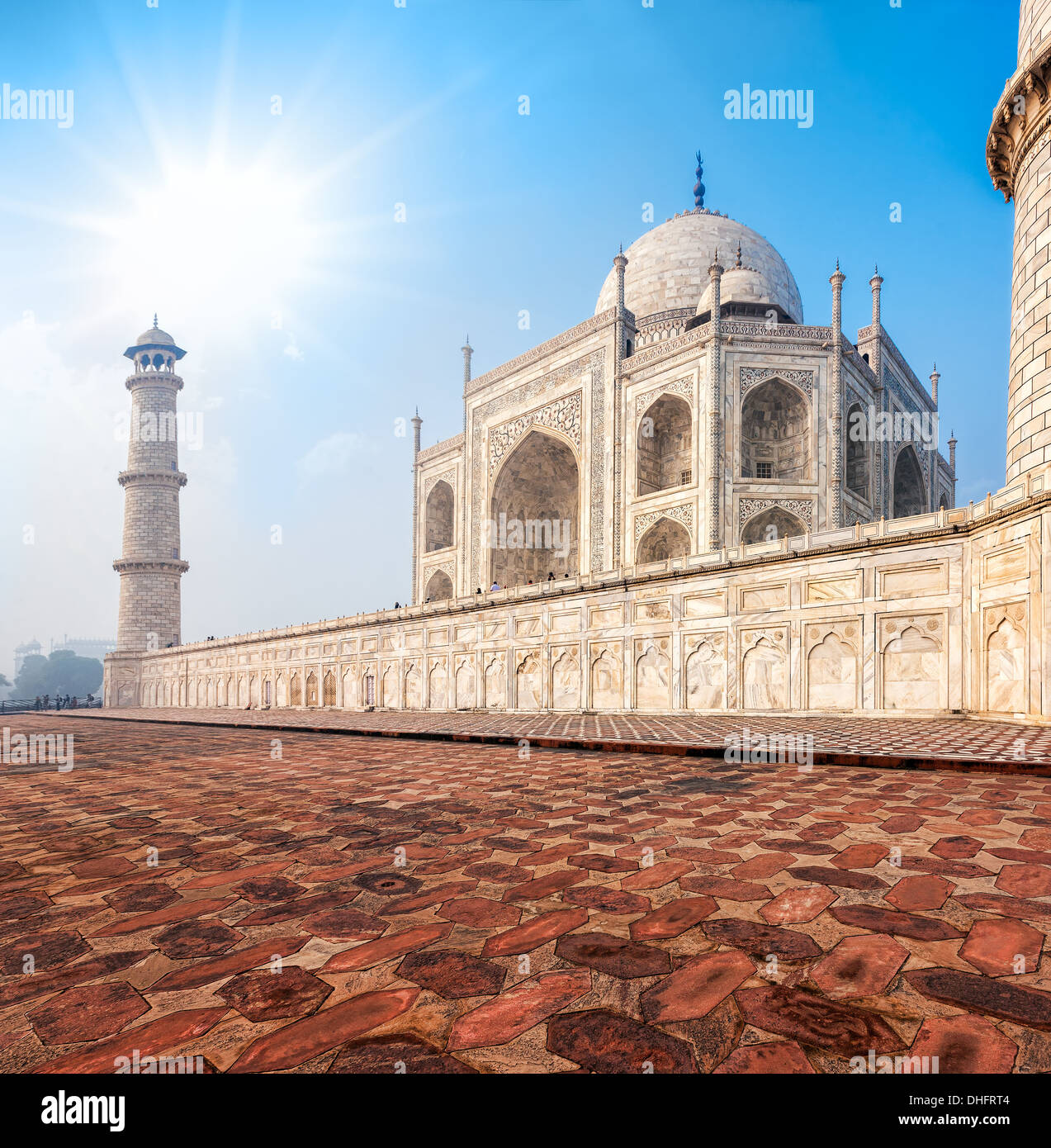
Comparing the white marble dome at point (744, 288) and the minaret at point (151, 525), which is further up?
the white marble dome at point (744, 288)

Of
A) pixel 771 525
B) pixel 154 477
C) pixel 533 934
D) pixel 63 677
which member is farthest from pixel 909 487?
pixel 63 677

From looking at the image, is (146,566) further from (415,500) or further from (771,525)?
(771,525)

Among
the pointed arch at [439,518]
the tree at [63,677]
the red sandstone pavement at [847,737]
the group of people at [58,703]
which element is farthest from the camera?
the tree at [63,677]

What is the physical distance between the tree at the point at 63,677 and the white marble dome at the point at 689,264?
79180 millimetres

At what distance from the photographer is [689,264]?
27953 millimetres

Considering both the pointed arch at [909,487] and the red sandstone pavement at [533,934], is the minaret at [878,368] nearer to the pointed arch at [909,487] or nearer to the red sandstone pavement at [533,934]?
the pointed arch at [909,487]

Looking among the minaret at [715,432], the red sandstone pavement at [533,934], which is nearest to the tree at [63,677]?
the minaret at [715,432]

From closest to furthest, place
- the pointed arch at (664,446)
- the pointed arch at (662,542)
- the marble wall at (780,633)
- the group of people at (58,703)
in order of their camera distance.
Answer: the marble wall at (780,633) → the pointed arch at (662,542) → the pointed arch at (664,446) → the group of people at (58,703)

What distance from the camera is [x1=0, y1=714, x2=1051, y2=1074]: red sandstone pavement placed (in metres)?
1.09

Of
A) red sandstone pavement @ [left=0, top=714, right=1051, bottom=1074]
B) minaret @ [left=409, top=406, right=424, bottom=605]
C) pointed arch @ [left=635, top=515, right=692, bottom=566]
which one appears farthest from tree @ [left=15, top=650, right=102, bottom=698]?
red sandstone pavement @ [left=0, top=714, right=1051, bottom=1074]

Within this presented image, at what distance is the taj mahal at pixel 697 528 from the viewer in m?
9.26
